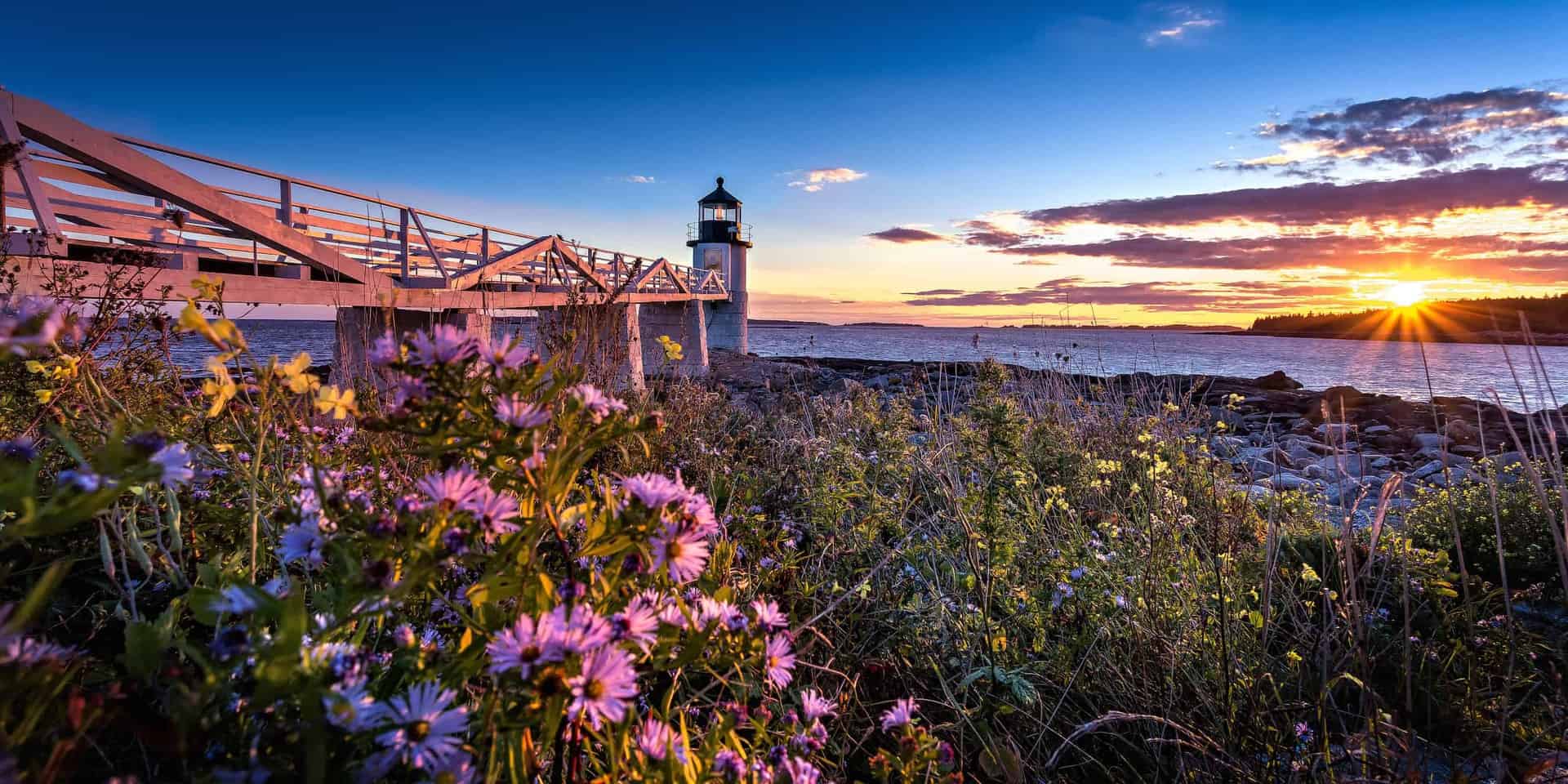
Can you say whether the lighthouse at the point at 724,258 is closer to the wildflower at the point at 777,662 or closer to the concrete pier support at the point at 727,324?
the concrete pier support at the point at 727,324

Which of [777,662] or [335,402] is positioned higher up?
[335,402]

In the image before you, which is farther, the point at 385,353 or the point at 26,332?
the point at 385,353

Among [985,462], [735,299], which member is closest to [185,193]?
[985,462]

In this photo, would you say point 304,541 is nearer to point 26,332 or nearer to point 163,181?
point 26,332

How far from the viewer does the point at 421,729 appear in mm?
653

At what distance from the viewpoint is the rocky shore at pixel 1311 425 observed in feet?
15.1

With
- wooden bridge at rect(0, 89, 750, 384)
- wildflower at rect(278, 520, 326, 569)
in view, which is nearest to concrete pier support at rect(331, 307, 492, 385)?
wooden bridge at rect(0, 89, 750, 384)

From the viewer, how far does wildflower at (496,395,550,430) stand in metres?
0.76

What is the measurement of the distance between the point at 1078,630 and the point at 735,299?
1120 inches

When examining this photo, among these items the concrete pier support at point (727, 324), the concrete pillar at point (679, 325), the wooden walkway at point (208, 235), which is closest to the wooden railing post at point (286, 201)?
the wooden walkway at point (208, 235)

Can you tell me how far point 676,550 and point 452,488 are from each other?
0.27 m

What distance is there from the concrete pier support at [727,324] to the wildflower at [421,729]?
95.1ft

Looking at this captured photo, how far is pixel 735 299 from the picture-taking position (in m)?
30.2

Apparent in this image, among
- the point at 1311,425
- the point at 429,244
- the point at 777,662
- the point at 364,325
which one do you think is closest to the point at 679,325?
the point at 429,244
